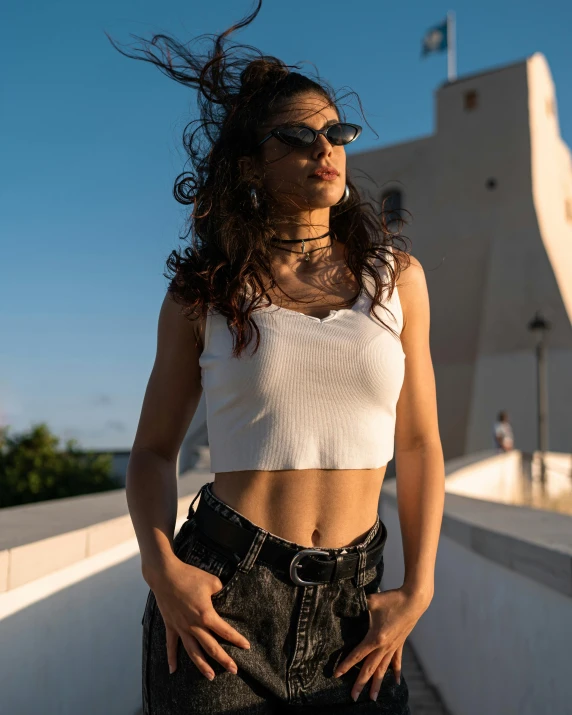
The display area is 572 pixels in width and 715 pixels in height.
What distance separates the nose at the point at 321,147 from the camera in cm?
173

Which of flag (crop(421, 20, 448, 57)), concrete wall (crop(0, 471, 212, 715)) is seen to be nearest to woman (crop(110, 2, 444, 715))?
concrete wall (crop(0, 471, 212, 715))

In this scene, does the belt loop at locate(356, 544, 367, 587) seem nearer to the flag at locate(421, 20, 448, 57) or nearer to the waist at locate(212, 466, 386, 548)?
the waist at locate(212, 466, 386, 548)

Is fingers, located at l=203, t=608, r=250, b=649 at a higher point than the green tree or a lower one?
higher

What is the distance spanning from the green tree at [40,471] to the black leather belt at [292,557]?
51.0 feet

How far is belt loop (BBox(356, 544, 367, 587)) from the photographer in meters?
1.54

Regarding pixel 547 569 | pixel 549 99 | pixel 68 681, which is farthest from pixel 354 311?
pixel 549 99

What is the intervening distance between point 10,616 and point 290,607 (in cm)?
128

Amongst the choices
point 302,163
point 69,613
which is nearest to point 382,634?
point 302,163

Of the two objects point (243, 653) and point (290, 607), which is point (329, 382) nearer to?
point (290, 607)

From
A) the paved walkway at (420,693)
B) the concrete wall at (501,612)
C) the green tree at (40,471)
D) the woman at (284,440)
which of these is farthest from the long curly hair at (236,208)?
the green tree at (40,471)

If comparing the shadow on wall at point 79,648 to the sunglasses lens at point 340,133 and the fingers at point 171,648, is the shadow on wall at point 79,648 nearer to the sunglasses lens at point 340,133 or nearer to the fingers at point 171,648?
the fingers at point 171,648

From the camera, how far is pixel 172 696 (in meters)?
1.48

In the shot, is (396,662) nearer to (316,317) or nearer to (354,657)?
(354,657)

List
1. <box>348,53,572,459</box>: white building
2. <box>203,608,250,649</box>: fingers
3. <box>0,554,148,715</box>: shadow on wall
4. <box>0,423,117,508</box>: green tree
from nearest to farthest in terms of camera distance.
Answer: <box>203,608,250,649</box>: fingers
<box>0,554,148,715</box>: shadow on wall
<box>0,423,117,508</box>: green tree
<box>348,53,572,459</box>: white building
